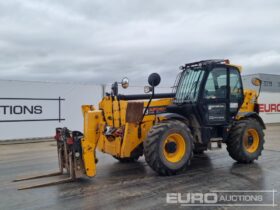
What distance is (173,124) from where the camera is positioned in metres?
6.58

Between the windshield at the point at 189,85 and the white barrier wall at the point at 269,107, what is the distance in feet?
55.4

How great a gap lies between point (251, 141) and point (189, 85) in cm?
216

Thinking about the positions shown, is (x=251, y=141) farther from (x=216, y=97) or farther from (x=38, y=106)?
(x=38, y=106)

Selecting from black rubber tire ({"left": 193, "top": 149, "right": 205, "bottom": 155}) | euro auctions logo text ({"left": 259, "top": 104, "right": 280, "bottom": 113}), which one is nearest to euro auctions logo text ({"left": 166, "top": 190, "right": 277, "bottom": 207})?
black rubber tire ({"left": 193, "top": 149, "right": 205, "bottom": 155})

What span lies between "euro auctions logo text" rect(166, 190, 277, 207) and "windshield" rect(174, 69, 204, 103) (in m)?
2.53

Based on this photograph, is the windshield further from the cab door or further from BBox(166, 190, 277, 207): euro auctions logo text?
BBox(166, 190, 277, 207): euro auctions logo text

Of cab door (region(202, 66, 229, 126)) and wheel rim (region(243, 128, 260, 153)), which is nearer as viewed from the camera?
cab door (region(202, 66, 229, 126))

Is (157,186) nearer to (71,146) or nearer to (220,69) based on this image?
(71,146)

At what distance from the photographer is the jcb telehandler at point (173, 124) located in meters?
6.30

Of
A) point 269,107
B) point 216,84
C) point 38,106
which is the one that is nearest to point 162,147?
point 216,84

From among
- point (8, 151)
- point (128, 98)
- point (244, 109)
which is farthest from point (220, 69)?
point (8, 151)

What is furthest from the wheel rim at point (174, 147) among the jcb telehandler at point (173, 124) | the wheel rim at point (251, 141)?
the wheel rim at point (251, 141)

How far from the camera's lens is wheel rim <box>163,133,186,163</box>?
6.57m

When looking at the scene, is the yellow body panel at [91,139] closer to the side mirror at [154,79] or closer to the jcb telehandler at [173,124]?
the jcb telehandler at [173,124]
